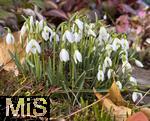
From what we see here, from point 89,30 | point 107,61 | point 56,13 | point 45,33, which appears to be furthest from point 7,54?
point 56,13

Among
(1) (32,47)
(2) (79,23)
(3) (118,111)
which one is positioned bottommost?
(3) (118,111)

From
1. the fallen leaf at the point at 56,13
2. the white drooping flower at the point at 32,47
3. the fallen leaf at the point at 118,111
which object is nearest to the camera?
the fallen leaf at the point at 118,111

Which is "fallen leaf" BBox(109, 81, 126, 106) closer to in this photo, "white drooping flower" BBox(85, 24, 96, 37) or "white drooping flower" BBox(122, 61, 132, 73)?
"white drooping flower" BBox(122, 61, 132, 73)

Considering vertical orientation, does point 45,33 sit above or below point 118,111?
above

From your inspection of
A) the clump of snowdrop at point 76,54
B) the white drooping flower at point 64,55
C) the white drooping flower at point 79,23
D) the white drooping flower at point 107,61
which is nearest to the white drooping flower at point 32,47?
the clump of snowdrop at point 76,54

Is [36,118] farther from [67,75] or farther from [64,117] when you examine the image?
[67,75]

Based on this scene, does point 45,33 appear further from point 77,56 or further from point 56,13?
point 56,13

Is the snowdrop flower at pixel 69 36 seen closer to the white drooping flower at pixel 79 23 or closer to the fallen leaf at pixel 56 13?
the white drooping flower at pixel 79 23
